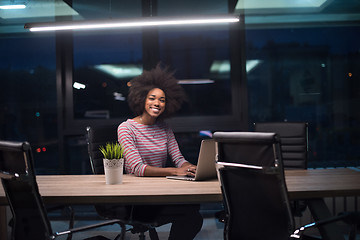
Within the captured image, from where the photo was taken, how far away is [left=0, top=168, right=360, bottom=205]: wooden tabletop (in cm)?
188

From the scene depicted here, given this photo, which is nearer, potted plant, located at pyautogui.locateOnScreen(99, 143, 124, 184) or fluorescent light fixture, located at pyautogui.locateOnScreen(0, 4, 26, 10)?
potted plant, located at pyautogui.locateOnScreen(99, 143, 124, 184)

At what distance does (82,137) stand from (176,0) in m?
2.15

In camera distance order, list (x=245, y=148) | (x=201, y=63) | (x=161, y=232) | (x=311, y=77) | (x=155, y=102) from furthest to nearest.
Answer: (x=311, y=77) → (x=201, y=63) → (x=161, y=232) → (x=155, y=102) → (x=245, y=148)

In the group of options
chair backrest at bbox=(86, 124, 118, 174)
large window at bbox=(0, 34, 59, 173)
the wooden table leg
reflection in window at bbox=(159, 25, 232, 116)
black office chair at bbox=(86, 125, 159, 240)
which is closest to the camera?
the wooden table leg

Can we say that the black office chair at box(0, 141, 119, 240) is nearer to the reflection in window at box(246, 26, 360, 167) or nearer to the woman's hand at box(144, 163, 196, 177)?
the woman's hand at box(144, 163, 196, 177)

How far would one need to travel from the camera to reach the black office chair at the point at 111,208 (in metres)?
2.37

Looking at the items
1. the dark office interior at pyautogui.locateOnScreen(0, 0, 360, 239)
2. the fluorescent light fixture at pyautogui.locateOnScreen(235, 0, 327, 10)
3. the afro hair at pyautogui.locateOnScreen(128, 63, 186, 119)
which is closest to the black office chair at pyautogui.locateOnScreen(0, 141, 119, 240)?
the afro hair at pyautogui.locateOnScreen(128, 63, 186, 119)

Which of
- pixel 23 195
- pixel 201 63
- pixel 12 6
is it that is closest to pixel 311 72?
pixel 201 63

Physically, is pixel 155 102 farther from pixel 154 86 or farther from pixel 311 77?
pixel 311 77

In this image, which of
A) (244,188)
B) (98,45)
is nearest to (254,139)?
(244,188)

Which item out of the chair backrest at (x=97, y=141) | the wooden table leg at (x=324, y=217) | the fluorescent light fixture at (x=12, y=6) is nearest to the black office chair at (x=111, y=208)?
the chair backrest at (x=97, y=141)

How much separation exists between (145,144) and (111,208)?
0.58 metres

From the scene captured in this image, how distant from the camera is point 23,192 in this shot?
1691 mm

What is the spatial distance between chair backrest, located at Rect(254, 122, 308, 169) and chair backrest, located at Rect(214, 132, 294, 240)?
1.62 meters
